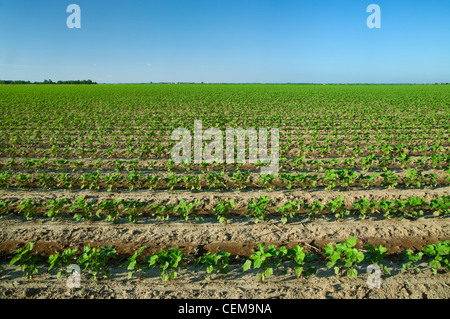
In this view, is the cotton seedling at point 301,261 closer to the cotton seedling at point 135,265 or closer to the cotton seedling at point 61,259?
the cotton seedling at point 135,265

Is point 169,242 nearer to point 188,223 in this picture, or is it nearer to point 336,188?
point 188,223

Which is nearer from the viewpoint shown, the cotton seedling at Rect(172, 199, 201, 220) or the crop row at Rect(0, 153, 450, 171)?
the cotton seedling at Rect(172, 199, 201, 220)

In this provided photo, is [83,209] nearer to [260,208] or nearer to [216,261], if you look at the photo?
[216,261]

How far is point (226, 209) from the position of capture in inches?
200

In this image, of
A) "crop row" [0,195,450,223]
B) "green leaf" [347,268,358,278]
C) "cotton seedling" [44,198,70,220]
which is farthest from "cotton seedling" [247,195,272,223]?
"cotton seedling" [44,198,70,220]

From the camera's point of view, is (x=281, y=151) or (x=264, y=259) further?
(x=281, y=151)

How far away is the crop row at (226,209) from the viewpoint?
5.00 m

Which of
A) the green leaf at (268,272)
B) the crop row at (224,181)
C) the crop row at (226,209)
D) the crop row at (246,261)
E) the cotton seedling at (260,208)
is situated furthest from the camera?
the crop row at (224,181)

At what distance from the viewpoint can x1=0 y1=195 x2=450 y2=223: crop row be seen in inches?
197

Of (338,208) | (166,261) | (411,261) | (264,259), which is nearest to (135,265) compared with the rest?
(166,261)

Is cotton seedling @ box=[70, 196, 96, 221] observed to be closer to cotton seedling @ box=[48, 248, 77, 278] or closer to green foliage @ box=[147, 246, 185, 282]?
cotton seedling @ box=[48, 248, 77, 278]

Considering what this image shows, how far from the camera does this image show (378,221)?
5.10 m

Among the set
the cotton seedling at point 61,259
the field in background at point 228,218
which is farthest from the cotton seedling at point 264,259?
the cotton seedling at point 61,259
